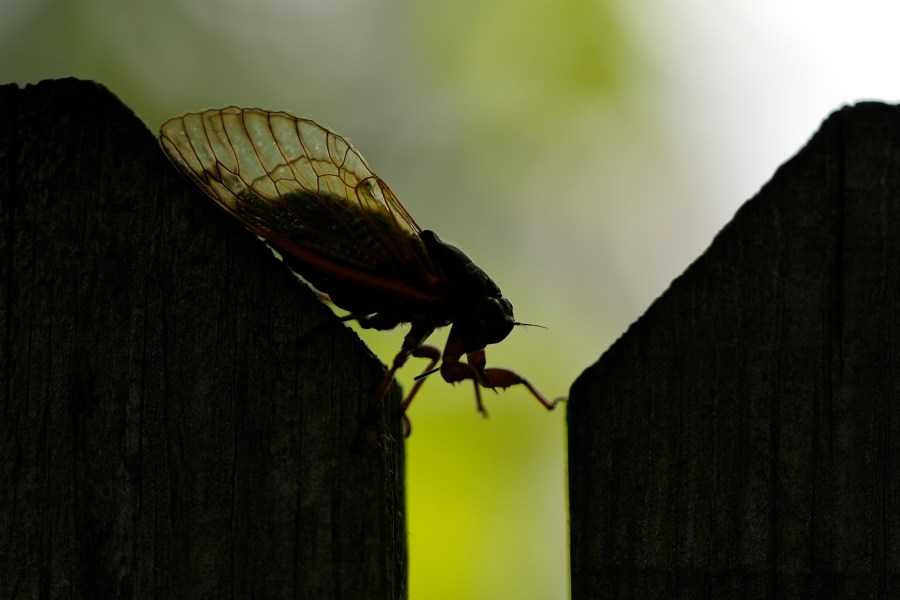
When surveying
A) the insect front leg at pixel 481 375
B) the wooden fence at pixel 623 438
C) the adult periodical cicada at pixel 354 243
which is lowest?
the wooden fence at pixel 623 438

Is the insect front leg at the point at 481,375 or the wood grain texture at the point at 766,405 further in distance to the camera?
the insect front leg at the point at 481,375

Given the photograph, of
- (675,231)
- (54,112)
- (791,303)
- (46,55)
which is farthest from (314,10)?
(791,303)

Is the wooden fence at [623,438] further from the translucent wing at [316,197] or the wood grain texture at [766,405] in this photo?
the translucent wing at [316,197]

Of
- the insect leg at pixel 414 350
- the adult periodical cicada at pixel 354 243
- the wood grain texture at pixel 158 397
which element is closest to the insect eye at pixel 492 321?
the adult periodical cicada at pixel 354 243

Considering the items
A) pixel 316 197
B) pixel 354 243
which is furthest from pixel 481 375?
pixel 316 197

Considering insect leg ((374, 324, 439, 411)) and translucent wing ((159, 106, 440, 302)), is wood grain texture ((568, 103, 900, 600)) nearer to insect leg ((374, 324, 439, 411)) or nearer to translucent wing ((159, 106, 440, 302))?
insect leg ((374, 324, 439, 411))

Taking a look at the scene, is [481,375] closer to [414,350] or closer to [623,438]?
[414,350]

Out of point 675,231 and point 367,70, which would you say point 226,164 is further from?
point 367,70

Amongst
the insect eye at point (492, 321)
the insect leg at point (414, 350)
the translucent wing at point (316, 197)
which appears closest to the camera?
the insect leg at point (414, 350)
